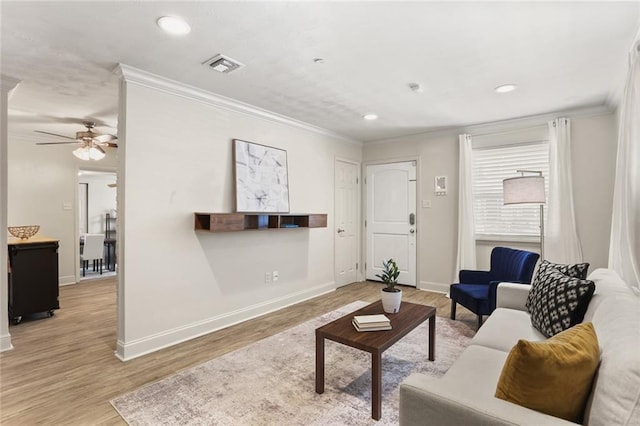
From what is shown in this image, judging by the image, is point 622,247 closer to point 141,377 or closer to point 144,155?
point 141,377

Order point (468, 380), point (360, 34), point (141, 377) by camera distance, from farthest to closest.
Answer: point (141, 377) → point (360, 34) → point (468, 380)

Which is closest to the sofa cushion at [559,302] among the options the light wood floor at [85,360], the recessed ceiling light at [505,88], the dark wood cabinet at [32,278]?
the light wood floor at [85,360]

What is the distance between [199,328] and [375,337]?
2009mm

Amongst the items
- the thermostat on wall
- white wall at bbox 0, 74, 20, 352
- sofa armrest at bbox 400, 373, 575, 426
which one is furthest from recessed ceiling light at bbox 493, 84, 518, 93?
white wall at bbox 0, 74, 20, 352

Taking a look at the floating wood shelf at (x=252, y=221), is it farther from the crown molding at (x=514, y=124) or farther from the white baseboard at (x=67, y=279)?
the white baseboard at (x=67, y=279)

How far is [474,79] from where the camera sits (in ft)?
9.85

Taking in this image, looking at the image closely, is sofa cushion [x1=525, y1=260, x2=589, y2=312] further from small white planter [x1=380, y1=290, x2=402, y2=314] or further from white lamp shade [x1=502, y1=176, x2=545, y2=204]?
white lamp shade [x1=502, y1=176, x2=545, y2=204]

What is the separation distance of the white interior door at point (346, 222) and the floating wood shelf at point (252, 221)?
0.71 m

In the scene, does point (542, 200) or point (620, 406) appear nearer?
point (620, 406)

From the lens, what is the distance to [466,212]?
4.56 meters

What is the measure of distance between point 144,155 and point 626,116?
12.2ft

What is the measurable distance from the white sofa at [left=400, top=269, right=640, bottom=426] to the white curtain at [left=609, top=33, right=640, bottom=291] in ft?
1.69

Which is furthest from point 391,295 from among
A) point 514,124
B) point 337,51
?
point 514,124

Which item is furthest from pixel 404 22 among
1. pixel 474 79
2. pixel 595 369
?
pixel 595 369
